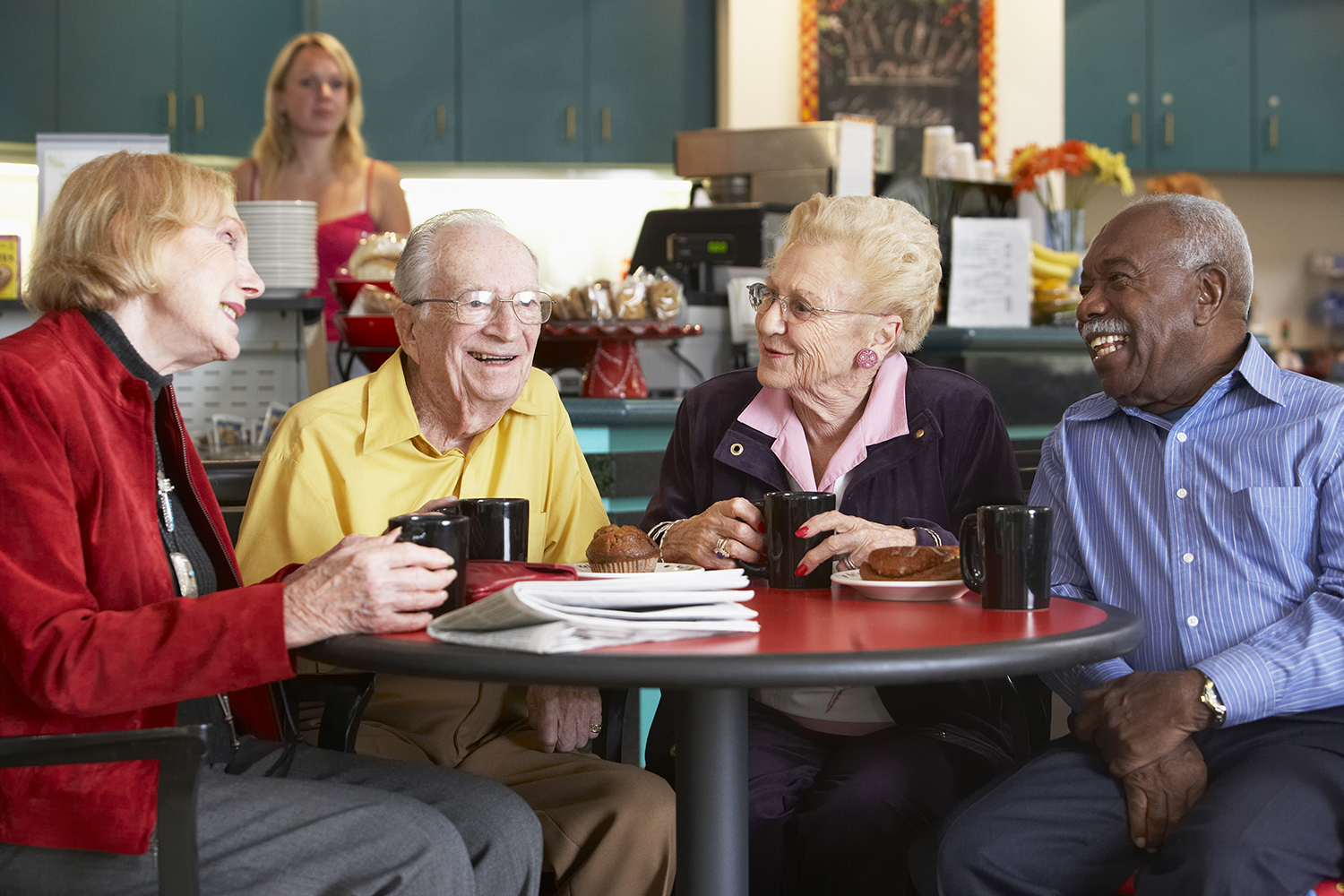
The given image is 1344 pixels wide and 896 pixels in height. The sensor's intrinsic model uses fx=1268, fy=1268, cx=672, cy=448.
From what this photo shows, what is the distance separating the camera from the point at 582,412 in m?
2.52

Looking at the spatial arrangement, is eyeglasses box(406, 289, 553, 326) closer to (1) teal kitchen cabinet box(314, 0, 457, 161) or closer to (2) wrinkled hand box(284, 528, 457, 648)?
(2) wrinkled hand box(284, 528, 457, 648)

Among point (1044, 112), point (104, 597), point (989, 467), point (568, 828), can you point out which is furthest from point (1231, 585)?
point (1044, 112)

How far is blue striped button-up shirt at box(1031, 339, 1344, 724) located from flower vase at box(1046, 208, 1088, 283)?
252cm

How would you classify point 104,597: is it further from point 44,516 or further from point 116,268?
point 116,268

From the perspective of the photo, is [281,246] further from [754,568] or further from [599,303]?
[754,568]

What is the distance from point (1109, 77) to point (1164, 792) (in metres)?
5.56

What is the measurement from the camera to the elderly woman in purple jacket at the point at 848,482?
5.00 ft

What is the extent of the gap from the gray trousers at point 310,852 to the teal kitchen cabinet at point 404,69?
15.8 feet

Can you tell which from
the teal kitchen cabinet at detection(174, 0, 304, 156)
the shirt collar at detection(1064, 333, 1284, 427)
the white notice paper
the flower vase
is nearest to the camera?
the shirt collar at detection(1064, 333, 1284, 427)

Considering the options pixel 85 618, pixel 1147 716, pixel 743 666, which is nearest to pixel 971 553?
pixel 1147 716

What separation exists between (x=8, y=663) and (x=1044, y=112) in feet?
19.2

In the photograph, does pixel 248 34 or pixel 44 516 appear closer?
pixel 44 516

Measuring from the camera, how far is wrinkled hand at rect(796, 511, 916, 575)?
139 cm

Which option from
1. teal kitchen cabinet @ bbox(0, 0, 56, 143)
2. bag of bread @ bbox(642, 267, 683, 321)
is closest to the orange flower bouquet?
bag of bread @ bbox(642, 267, 683, 321)
